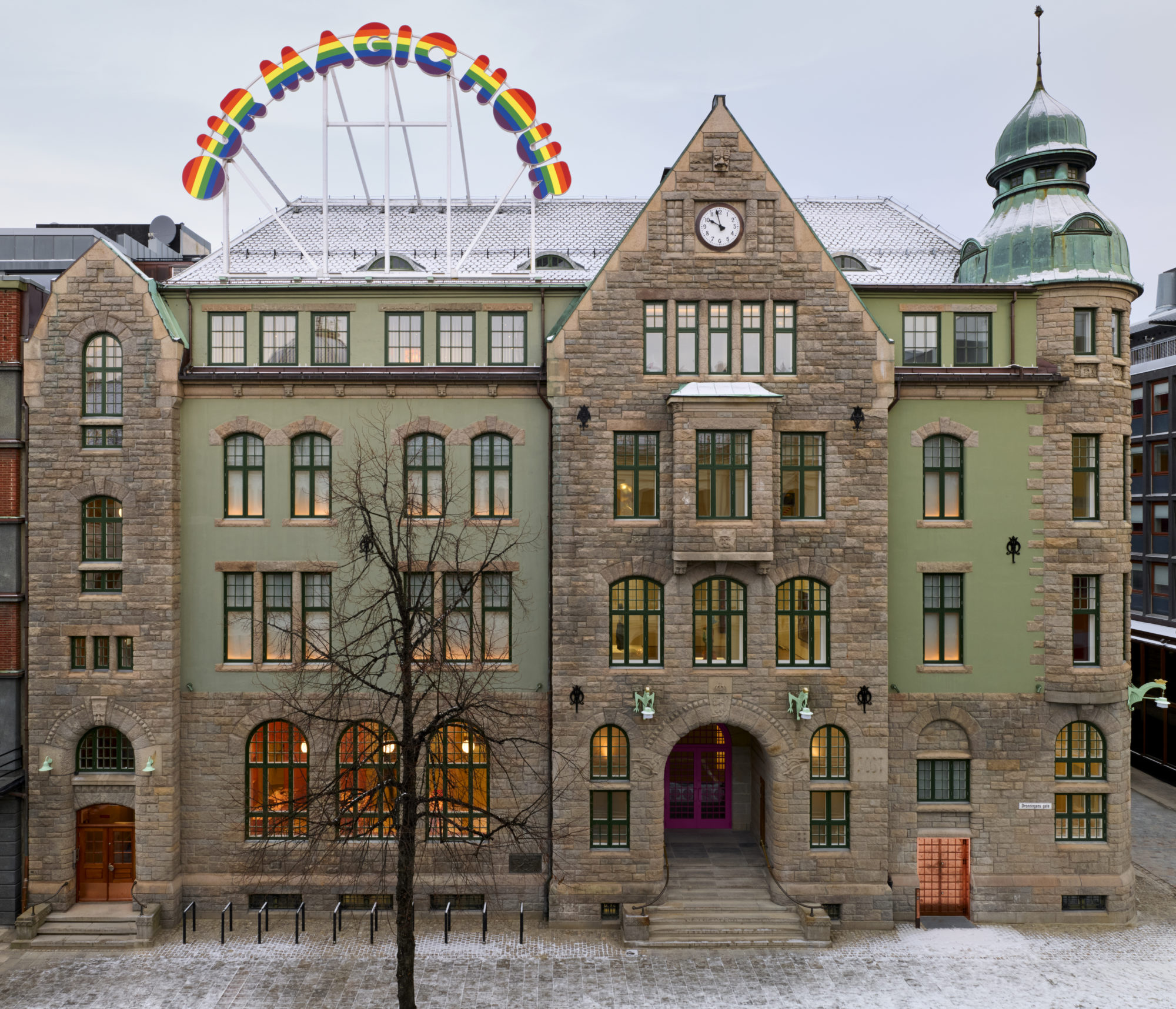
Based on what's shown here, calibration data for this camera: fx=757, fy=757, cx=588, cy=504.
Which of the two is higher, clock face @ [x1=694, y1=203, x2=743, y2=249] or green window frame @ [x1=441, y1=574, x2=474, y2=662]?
clock face @ [x1=694, y1=203, x2=743, y2=249]

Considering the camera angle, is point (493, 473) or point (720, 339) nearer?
point (720, 339)

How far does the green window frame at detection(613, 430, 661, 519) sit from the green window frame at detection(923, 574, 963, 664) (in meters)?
8.53

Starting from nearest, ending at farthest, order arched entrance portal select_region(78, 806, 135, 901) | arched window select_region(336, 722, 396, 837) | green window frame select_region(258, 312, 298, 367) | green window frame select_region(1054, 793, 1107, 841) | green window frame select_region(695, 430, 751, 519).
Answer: green window frame select_region(695, 430, 751, 519) → arched window select_region(336, 722, 396, 837) → arched entrance portal select_region(78, 806, 135, 901) → green window frame select_region(1054, 793, 1107, 841) → green window frame select_region(258, 312, 298, 367)

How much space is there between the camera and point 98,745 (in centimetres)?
2197

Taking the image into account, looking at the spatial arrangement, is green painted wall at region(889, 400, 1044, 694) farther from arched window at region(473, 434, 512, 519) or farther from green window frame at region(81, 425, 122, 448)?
green window frame at region(81, 425, 122, 448)

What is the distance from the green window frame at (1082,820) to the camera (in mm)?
22281

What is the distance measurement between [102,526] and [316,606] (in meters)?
6.54

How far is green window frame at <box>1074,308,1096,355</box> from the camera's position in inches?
880

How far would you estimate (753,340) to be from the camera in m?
21.8

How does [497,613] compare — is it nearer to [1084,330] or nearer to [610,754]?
[610,754]

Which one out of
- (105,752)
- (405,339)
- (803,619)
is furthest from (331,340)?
(803,619)

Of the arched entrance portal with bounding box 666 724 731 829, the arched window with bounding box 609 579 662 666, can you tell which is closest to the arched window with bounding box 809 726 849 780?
the arched entrance portal with bounding box 666 724 731 829

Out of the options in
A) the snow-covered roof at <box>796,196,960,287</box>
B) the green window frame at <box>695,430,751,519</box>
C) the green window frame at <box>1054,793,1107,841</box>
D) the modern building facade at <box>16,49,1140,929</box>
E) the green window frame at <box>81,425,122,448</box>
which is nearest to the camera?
the green window frame at <box>695,430,751,519</box>

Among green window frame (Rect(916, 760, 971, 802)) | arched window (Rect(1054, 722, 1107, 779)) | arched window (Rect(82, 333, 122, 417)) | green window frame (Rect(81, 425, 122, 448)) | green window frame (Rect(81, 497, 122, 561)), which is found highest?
arched window (Rect(82, 333, 122, 417))
